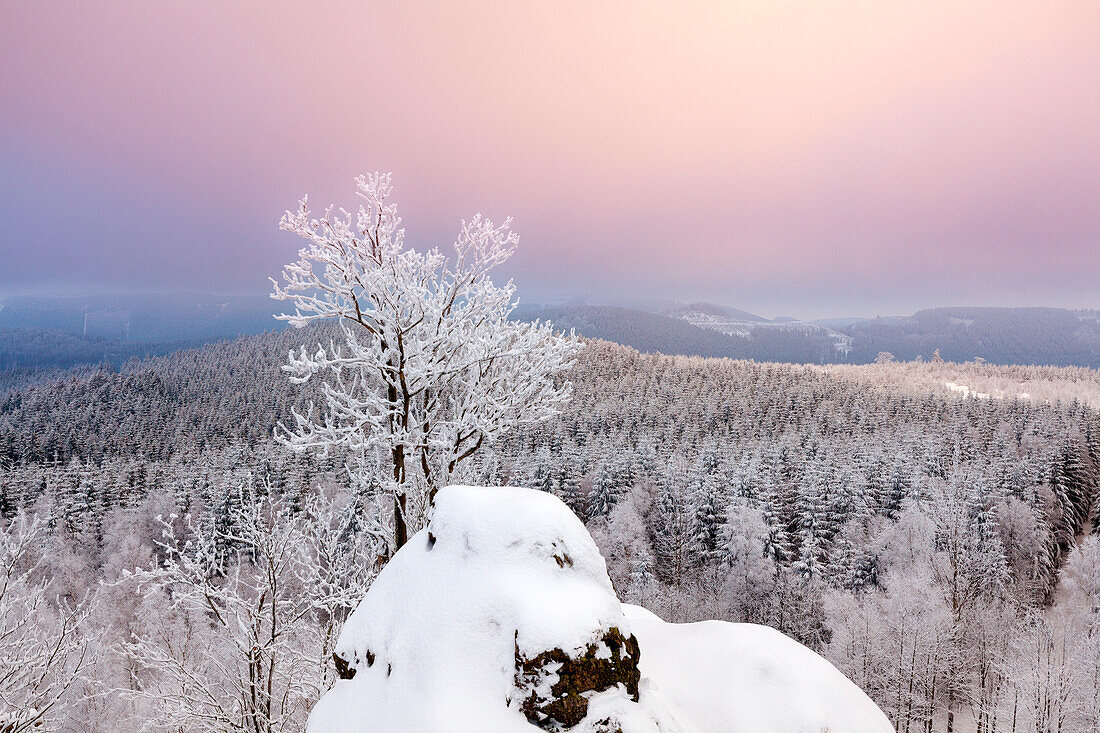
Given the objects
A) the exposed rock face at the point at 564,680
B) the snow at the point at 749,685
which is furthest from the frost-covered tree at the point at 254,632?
the snow at the point at 749,685

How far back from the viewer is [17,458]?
90.1 m

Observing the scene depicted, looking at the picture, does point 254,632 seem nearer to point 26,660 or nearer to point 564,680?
point 26,660

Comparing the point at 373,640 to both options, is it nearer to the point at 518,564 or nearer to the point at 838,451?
the point at 518,564

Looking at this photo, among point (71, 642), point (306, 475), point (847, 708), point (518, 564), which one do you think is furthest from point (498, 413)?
point (306, 475)

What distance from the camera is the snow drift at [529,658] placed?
152 inches

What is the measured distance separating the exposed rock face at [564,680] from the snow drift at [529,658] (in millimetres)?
10

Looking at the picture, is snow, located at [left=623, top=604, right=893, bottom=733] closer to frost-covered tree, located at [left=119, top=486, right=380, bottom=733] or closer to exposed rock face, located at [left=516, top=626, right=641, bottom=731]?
exposed rock face, located at [left=516, top=626, right=641, bottom=731]

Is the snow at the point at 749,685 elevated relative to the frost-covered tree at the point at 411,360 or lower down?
lower down

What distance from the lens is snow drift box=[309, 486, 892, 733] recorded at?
152 inches

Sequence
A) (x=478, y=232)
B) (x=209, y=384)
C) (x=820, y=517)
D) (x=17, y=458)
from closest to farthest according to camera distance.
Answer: (x=478, y=232) < (x=820, y=517) < (x=17, y=458) < (x=209, y=384)

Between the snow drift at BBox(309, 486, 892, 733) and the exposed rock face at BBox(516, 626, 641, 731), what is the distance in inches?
0.4

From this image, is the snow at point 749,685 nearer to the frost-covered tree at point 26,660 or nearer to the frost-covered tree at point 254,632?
the frost-covered tree at point 254,632

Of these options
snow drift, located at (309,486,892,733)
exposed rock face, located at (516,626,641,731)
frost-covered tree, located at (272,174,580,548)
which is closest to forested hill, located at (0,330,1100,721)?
frost-covered tree, located at (272,174,580,548)

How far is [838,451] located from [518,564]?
68.9m
